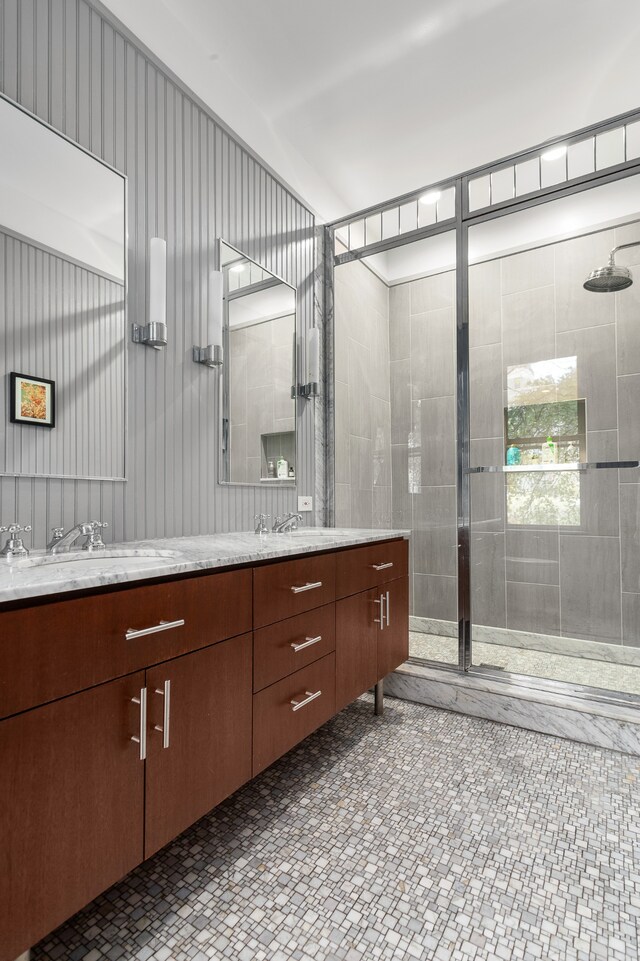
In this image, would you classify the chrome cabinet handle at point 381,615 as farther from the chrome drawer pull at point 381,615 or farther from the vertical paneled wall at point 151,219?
the vertical paneled wall at point 151,219

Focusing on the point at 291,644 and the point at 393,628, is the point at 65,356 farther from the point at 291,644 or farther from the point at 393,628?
the point at 393,628

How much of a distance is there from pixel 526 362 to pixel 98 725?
2.33m

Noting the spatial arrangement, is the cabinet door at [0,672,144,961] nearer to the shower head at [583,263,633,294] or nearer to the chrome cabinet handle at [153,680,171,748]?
the chrome cabinet handle at [153,680,171,748]

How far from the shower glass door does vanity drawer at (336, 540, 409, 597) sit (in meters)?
0.49

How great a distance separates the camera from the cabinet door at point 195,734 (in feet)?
3.44

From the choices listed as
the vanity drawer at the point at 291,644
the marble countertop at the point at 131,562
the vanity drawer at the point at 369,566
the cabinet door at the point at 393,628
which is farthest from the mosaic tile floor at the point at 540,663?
the vanity drawer at the point at 291,644

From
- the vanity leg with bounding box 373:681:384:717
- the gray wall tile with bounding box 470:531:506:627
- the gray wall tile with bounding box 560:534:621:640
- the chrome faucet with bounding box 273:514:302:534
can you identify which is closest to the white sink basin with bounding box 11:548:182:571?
the chrome faucet with bounding box 273:514:302:534

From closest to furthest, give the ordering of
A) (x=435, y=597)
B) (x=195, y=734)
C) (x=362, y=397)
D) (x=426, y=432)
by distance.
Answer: (x=195, y=734) → (x=435, y=597) → (x=426, y=432) → (x=362, y=397)

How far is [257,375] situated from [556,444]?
145 centimetres

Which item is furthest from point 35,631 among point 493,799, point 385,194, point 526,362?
point 385,194

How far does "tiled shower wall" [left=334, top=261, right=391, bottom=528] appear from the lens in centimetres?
284

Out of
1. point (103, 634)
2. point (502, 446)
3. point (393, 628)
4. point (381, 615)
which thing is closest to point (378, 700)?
point (393, 628)

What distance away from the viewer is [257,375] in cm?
231

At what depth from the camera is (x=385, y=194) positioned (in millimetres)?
3004
